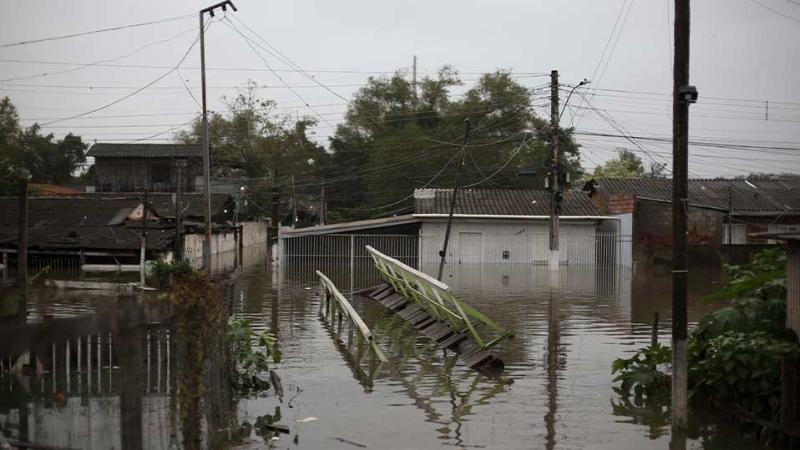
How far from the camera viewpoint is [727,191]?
140 ft

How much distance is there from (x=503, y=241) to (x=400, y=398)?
99.0 feet

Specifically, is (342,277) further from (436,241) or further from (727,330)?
(727,330)

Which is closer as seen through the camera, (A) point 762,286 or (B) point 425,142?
(A) point 762,286

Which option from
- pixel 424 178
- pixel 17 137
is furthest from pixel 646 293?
pixel 17 137

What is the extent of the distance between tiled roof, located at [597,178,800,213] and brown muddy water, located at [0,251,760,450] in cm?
2492

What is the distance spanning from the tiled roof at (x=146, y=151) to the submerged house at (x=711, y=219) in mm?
28515

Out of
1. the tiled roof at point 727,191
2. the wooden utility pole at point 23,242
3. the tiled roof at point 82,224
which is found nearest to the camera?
the wooden utility pole at point 23,242

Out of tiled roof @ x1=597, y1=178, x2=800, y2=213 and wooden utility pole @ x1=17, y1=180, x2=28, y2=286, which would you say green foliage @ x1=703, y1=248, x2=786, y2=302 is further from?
tiled roof @ x1=597, y1=178, x2=800, y2=213

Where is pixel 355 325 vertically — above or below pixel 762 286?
below

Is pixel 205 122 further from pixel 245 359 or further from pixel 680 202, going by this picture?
pixel 680 202

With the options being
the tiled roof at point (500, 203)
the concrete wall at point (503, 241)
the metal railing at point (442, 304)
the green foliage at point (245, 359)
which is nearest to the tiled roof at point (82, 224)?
the tiled roof at point (500, 203)

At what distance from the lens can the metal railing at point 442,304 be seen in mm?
12836

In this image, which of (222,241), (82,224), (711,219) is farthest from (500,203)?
(82,224)

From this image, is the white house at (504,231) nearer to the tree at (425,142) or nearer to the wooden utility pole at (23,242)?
the tree at (425,142)
